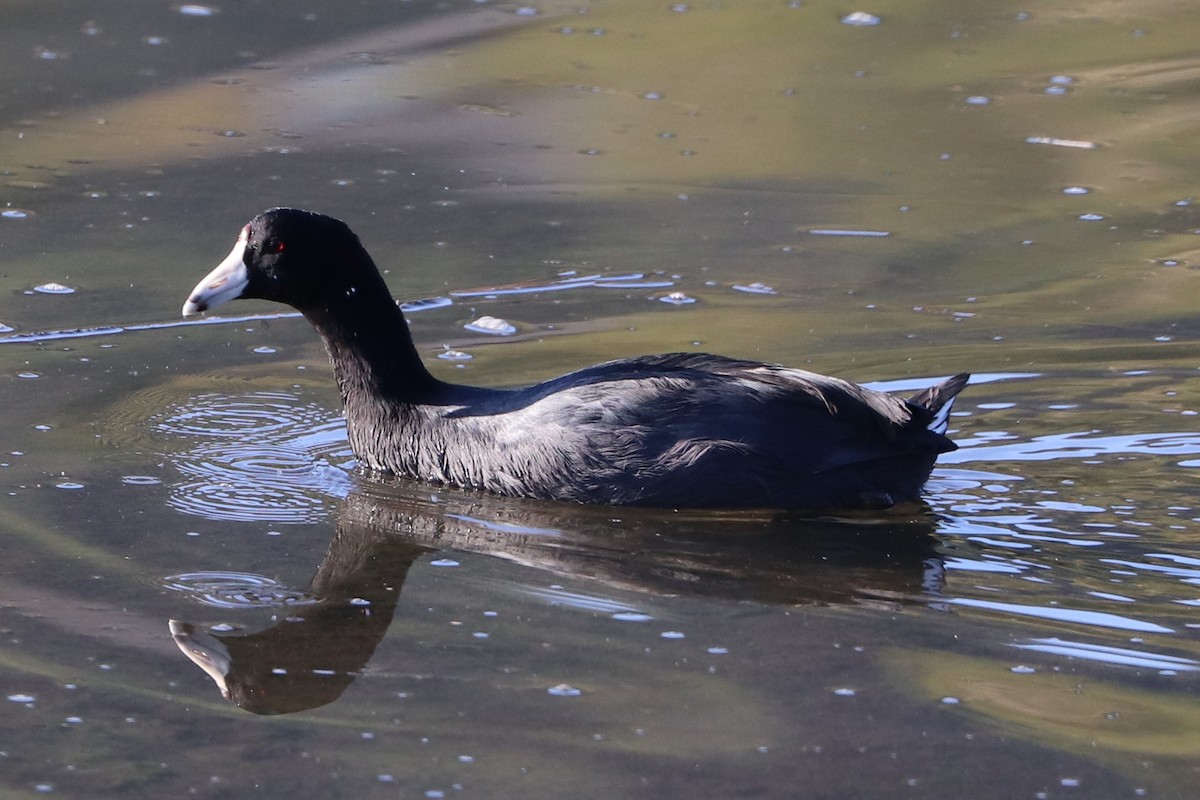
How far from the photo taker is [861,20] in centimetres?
1160

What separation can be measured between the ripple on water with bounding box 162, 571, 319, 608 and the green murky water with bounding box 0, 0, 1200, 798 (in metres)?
0.02

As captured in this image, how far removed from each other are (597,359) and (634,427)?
1.47 meters

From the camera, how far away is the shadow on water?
13.9 feet

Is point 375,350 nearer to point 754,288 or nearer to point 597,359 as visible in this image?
point 597,359

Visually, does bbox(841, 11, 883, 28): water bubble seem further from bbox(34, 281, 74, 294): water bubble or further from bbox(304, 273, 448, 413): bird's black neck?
bbox(304, 273, 448, 413): bird's black neck

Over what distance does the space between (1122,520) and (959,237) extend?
3.31m

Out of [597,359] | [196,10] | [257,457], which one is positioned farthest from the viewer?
[196,10]

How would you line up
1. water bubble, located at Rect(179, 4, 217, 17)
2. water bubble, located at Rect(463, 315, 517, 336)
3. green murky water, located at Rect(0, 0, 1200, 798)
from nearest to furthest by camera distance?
1. green murky water, located at Rect(0, 0, 1200, 798)
2. water bubble, located at Rect(463, 315, 517, 336)
3. water bubble, located at Rect(179, 4, 217, 17)

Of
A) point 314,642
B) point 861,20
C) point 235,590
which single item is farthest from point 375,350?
point 861,20

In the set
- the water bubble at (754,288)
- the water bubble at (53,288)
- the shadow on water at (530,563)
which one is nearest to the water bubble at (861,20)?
the water bubble at (754,288)

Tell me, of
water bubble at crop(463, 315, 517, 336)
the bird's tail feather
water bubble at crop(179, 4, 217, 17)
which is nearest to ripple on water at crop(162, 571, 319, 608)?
the bird's tail feather

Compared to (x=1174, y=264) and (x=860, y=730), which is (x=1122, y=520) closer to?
(x=860, y=730)

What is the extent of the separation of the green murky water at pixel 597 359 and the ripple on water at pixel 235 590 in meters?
0.02

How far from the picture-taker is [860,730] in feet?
12.6
